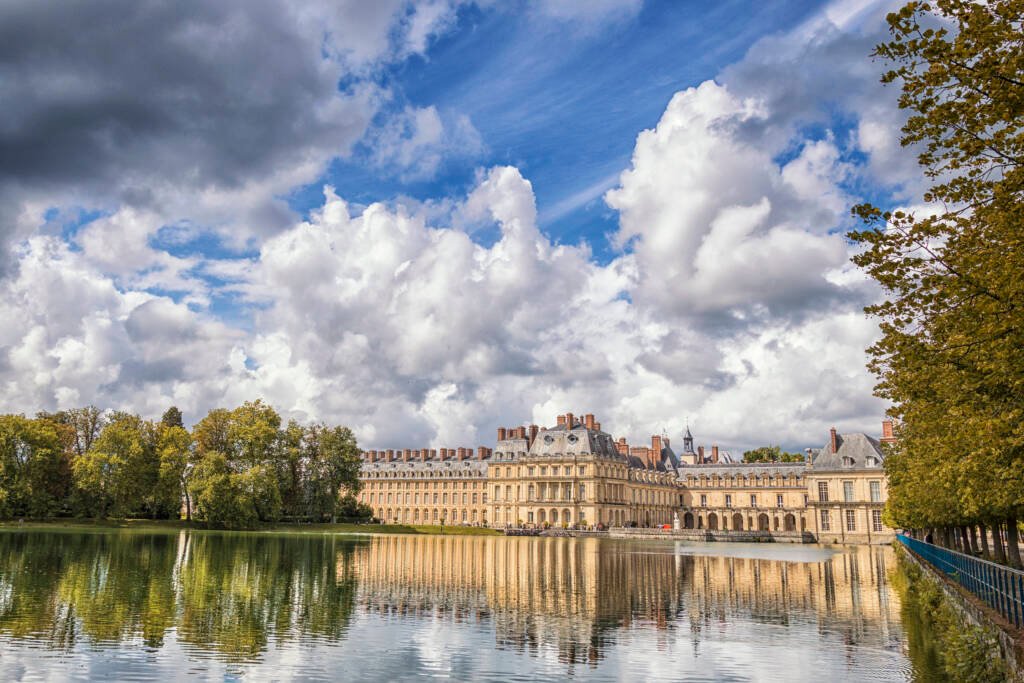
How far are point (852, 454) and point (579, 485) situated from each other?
129ft

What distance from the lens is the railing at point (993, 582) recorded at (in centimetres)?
1402

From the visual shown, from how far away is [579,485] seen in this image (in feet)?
400

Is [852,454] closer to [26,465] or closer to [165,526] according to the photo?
[165,526]

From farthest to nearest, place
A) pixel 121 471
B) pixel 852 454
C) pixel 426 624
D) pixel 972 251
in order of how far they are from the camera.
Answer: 1. pixel 852 454
2. pixel 121 471
3. pixel 426 624
4. pixel 972 251

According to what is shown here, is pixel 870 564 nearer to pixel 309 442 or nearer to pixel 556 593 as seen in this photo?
pixel 556 593

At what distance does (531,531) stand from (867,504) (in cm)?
4026

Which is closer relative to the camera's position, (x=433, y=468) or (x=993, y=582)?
(x=993, y=582)

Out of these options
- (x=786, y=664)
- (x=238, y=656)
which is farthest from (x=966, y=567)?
(x=238, y=656)

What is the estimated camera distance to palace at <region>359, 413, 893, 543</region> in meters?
122

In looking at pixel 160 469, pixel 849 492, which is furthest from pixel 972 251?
pixel 849 492

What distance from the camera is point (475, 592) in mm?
26656

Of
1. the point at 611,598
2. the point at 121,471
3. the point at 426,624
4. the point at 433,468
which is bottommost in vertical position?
the point at 611,598

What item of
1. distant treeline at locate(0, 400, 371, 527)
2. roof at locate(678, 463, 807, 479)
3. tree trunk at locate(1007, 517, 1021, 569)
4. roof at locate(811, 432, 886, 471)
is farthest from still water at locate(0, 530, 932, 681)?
roof at locate(678, 463, 807, 479)

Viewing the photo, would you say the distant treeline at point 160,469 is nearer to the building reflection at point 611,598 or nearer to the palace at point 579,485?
the building reflection at point 611,598
